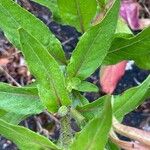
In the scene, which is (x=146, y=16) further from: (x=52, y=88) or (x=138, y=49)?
(x=52, y=88)

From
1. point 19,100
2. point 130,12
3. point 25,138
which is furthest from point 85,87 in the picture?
point 130,12

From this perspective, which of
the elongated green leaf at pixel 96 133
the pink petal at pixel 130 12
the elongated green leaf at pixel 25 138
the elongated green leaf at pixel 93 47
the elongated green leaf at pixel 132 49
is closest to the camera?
the elongated green leaf at pixel 96 133

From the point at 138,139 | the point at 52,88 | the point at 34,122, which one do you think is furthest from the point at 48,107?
the point at 34,122

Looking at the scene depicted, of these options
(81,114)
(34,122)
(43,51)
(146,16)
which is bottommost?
(34,122)

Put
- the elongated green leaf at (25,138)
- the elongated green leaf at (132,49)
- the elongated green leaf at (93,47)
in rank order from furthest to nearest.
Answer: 1. the elongated green leaf at (132,49)
2. the elongated green leaf at (93,47)
3. the elongated green leaf at (25,138)

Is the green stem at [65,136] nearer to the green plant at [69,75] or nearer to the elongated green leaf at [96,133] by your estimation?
the green plant at [69,75]

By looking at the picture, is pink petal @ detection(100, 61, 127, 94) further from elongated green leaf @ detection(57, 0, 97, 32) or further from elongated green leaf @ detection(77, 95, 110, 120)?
elongated green leaf @ detection(77, 95, 110, 120)

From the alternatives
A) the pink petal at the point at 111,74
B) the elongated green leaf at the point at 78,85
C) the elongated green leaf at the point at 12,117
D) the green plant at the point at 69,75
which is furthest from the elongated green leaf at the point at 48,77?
the pink petal at the point at 111,74

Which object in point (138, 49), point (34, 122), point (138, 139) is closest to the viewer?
point (138, 139)
